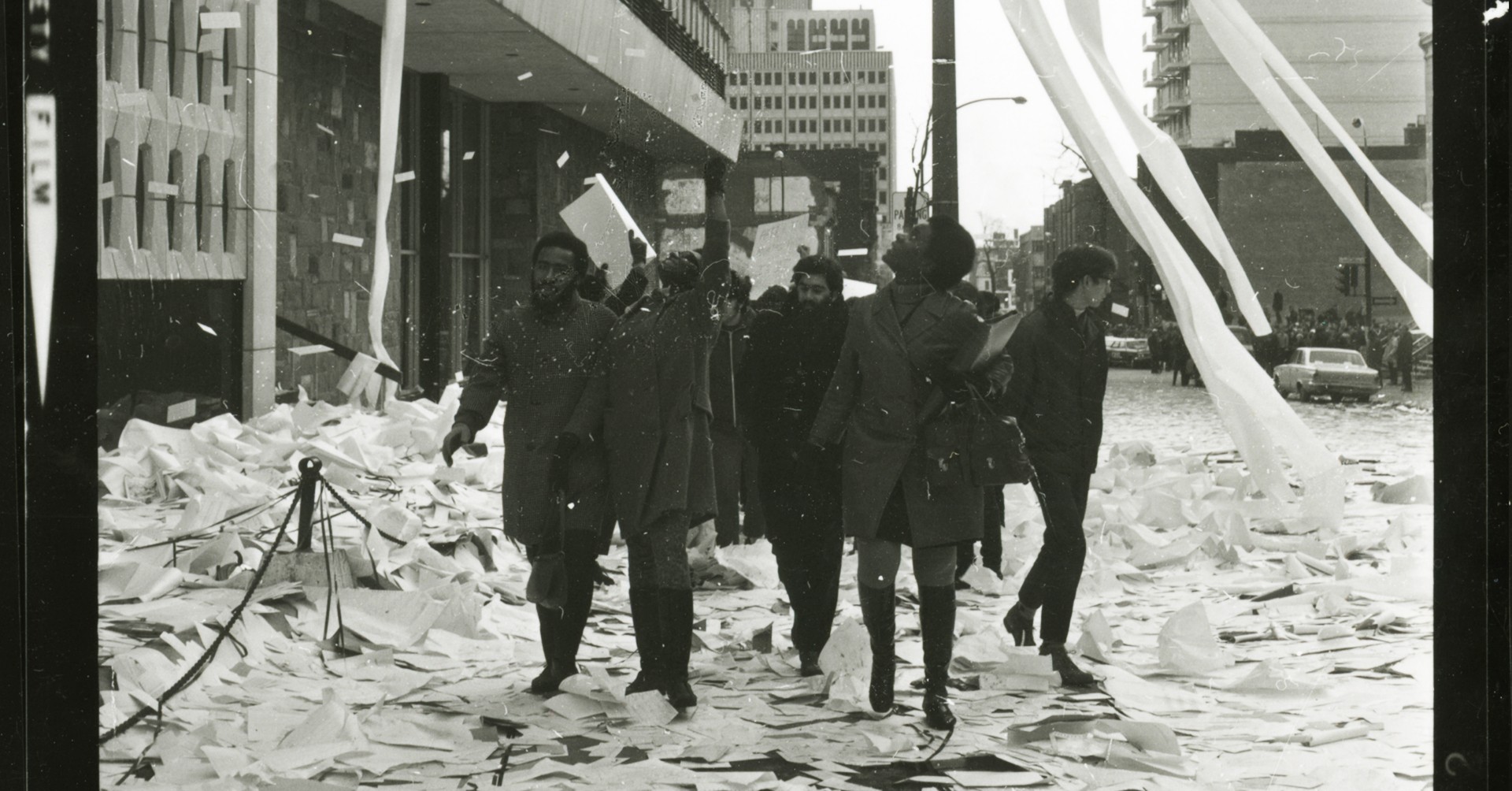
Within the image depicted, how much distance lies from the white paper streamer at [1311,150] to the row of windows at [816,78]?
31.6 inches

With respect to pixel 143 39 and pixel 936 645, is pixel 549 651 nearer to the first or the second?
pixel 936 645

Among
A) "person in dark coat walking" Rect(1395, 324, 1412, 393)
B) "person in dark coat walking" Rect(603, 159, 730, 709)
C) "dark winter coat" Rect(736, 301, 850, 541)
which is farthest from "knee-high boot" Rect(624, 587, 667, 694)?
"person in dark coat walking" Rect(1395, 324, 1412, 393)

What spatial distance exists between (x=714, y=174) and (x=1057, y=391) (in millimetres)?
1719

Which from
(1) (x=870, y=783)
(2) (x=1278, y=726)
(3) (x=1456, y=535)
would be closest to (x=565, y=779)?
(1) (x=870, y=783)

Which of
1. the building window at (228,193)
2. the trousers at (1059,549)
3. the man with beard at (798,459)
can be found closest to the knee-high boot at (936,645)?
the trousers at (1059,549)

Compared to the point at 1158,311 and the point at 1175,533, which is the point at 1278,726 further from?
the point at 1175,533

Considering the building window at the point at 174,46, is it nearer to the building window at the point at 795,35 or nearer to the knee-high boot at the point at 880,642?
the building window at the point at 795,35

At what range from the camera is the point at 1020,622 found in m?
5.22

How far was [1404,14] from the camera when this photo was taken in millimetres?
3029

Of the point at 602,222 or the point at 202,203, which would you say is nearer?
the point at 602,222

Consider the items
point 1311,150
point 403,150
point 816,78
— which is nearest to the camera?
point 1311,150

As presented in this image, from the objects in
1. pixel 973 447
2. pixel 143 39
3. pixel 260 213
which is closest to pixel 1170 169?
pixel 973 447

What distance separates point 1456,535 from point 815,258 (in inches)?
126

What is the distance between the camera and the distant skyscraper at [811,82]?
11.3 feet
